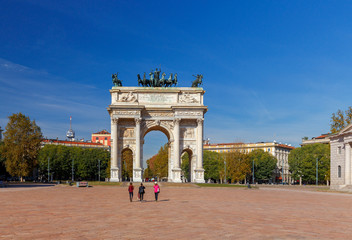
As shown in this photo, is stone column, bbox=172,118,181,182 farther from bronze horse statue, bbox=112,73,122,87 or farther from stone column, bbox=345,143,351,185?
stone column, bbox=345,143,351,185

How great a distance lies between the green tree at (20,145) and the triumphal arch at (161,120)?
75.2 ft

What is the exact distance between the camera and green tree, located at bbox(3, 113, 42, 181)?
79250 mm

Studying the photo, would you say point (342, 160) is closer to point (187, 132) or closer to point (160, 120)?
point (187, 132)

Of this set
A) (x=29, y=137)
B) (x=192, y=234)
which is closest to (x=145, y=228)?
(x=192, y=234)

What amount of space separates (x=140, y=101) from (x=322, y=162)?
58898mm

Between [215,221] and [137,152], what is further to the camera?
[137,152]

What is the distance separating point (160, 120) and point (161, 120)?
168mm

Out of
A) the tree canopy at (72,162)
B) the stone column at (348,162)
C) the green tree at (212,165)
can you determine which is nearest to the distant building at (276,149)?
the green tree at (212,165)

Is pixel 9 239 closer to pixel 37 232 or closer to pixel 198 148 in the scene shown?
pixel 37 232

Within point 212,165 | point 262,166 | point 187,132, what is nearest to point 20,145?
point 187,132

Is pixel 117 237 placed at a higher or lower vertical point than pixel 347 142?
lower

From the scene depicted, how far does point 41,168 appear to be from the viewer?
111375mm

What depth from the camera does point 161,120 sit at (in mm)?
68625

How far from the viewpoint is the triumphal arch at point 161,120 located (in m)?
66.9
